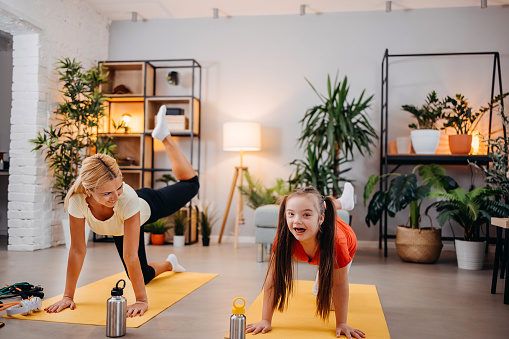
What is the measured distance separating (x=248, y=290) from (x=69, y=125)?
2898 mm

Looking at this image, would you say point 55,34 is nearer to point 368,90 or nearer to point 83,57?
point 83,57

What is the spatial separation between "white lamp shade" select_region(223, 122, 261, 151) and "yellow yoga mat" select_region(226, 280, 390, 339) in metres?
2.47

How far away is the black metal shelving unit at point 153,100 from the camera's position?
5355 mm

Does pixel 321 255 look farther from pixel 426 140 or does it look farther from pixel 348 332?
pixel 426 140

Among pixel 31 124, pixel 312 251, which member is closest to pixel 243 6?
pixel 31 124

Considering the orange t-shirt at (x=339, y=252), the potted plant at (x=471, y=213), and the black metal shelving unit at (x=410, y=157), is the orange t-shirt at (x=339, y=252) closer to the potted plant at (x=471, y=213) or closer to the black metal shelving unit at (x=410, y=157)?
the potted plant at (x=471, y=213)

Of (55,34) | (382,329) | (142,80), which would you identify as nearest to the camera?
(382,329)

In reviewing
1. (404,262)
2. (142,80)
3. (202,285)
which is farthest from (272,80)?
(202,285)

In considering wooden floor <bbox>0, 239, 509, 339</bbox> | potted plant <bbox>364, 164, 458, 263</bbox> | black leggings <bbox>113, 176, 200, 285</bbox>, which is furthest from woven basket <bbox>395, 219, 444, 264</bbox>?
black leggings <bbox>113, 176, 200, 285</bbox>

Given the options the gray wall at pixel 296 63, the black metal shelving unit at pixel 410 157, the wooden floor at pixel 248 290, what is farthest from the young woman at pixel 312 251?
the gray wall at pixel 296 63

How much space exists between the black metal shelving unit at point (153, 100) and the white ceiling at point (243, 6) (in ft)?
2.03

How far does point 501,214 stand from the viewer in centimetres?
366

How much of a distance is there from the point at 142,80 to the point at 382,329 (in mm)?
4446

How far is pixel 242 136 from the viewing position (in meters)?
5.09
